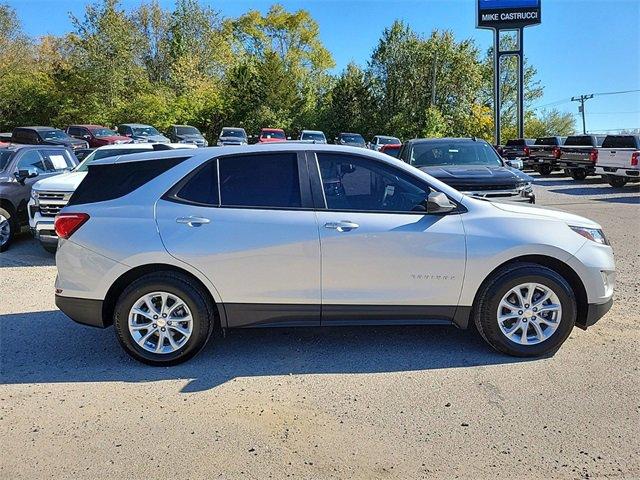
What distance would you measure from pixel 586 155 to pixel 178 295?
20.6 m

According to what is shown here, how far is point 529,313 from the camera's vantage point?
4352 millimetres

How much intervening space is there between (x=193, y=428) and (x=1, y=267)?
5954mm

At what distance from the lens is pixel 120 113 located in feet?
129

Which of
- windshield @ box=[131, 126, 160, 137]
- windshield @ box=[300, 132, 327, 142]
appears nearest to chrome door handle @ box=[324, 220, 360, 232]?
windshield @ box=[300, 132, 327, 142]

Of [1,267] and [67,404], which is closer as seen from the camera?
[67,404]

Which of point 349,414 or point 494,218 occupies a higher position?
point 494,218

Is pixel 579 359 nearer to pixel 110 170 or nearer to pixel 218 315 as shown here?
pixel 218 315

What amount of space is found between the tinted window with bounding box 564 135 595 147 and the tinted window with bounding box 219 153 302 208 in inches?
848

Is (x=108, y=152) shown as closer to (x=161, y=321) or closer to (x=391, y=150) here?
(x=161, y=321)

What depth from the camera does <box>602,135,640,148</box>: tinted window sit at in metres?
17.8

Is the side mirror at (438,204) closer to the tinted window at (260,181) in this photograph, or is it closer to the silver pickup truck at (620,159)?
the tinted window at (260,181)

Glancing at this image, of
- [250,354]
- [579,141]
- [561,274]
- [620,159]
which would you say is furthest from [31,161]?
[579,141]

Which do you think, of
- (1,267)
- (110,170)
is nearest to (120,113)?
(1,267)

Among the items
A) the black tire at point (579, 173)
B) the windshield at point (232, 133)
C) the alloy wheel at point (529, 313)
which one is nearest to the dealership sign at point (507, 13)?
the black tire at point (579, 173)
